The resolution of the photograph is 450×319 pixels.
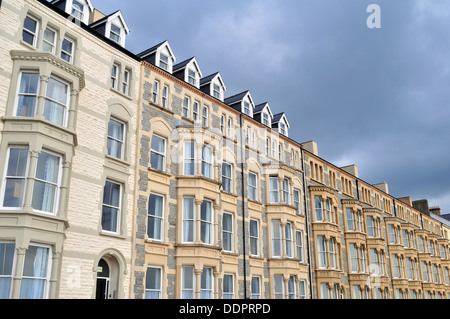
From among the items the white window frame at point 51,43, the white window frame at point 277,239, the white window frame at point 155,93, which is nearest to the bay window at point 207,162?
the white window frame at point 155,93

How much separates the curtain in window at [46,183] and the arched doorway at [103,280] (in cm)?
416

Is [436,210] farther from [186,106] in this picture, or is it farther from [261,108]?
[186,106]

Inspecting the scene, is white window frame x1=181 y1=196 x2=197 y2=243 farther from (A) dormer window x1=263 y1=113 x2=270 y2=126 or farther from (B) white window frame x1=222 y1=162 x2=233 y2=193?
(A) dormer window x1=263 y1=113 x2=270 y2=126

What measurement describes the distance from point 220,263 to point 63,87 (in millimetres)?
Answer: 12611

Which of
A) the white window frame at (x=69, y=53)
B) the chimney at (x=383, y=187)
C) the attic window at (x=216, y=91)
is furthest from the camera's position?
the chimney at (x=383, y=187)

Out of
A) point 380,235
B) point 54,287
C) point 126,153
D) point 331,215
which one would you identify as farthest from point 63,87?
point 380,235

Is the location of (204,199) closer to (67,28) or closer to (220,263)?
(220,263)

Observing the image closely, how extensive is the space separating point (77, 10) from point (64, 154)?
8307mm

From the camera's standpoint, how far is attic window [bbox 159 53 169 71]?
24928 mm

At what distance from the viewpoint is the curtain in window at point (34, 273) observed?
14.7 m

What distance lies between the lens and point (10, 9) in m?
17.1

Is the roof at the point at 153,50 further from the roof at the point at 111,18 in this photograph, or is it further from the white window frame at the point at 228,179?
the white window frame at the point at 228,179

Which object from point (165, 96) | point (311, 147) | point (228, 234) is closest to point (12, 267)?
point (165, 96)

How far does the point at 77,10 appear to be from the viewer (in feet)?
68.1
